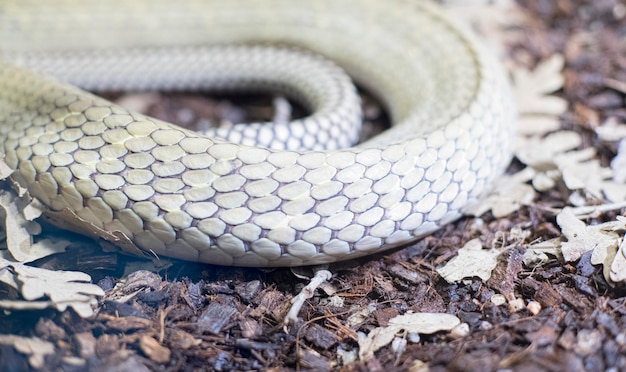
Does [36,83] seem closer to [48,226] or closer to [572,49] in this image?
[48,226]

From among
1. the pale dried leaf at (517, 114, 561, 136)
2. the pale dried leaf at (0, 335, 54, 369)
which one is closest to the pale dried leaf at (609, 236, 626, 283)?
the pale dried leaf at (517, 114, 561, 136)

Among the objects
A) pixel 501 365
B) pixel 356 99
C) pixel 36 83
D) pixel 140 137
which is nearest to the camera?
pixel 501 365

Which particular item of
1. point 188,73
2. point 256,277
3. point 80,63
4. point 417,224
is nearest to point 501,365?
point 417,224

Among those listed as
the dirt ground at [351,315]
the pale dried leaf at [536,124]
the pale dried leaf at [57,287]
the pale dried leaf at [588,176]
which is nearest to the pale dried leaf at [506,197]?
the dirt ground at [351,315]

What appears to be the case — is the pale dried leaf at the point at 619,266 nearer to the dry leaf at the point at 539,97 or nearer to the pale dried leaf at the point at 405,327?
the pale dried leaf at the point at 405,327

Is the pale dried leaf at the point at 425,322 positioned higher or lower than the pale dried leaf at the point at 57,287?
lower

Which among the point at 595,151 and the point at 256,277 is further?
the point at 595,151
